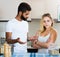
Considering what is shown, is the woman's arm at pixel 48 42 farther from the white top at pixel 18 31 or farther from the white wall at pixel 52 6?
the white wall at pixel 52 6

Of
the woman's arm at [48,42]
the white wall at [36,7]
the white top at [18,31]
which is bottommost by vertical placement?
the woman's arm at [48,42]

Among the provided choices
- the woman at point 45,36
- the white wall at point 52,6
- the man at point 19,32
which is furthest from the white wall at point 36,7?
the man at point 19,32

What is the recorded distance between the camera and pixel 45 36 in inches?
85.8

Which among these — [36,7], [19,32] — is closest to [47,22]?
[19,32]

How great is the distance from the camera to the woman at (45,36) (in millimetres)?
2172

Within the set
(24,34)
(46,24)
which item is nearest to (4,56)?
(24,34)

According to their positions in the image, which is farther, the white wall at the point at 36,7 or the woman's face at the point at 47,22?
the white wall at the point at 36,7

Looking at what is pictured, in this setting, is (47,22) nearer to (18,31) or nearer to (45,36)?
(45,36)

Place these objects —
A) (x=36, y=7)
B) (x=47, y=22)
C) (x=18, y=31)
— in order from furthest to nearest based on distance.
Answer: (x=36, y=7) < (x=47, y=22) < (x=18, y=31)

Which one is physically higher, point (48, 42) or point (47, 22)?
point (47, 22)

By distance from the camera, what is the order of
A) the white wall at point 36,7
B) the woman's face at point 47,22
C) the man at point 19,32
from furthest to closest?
the white wall at point 36,7 < the woman's face at point 47,22 < the man at point 19,32

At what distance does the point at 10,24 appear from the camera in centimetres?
212

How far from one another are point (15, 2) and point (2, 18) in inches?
10.6

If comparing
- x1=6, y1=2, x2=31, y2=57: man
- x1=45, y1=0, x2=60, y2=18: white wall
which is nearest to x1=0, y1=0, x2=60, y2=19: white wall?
x1=45, y1=0, x2=60, y2=18: white wall
